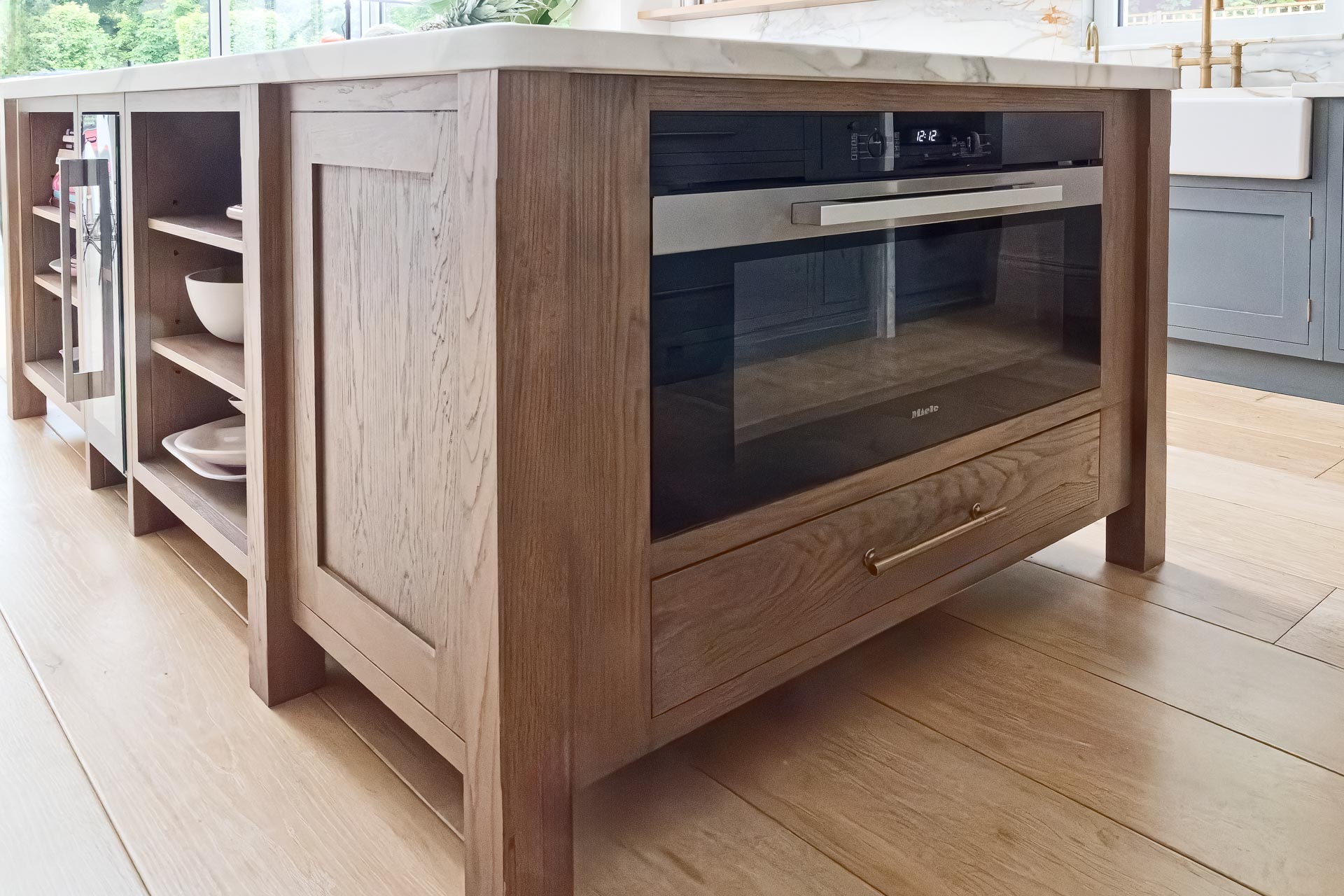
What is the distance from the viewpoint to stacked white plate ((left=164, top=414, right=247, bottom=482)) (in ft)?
5.08

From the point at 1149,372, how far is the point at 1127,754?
67 cm

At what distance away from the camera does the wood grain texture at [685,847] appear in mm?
944

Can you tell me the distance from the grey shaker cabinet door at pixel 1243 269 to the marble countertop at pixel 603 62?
1589 millimetres

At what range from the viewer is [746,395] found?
3.36 feet

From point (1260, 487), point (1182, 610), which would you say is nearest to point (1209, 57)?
point (1260, 487)

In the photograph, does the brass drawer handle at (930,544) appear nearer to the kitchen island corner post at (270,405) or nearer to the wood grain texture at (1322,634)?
the wood grain texture at (1322,634)

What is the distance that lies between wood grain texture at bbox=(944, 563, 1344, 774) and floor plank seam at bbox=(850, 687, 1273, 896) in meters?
0.26

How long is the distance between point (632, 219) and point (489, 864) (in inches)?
21.7

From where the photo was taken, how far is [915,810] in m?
1.04

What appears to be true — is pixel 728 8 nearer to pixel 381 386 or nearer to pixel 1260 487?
pixel 1260 487

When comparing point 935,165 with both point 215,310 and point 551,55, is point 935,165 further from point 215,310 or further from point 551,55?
point 215,310

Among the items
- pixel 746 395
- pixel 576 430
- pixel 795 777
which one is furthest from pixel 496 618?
pixel 795 777

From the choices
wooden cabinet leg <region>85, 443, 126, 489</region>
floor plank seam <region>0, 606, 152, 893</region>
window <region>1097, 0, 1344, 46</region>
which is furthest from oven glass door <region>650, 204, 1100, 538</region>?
window <region>1097, 0, 1344, 46</region>

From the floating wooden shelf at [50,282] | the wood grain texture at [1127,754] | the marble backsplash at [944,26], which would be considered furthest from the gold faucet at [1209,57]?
the floating wooden shelf at [50,282]
